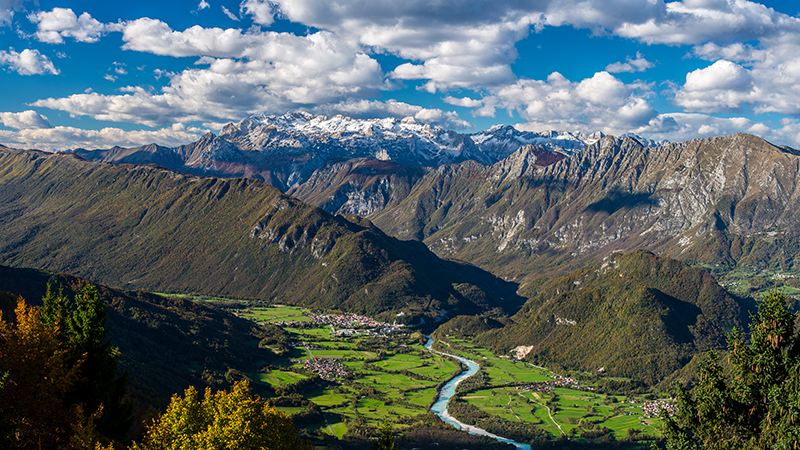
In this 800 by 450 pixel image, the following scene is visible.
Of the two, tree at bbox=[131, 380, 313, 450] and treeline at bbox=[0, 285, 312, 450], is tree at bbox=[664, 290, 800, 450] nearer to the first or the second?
tree at bbox=[131, 380, 313, 450]

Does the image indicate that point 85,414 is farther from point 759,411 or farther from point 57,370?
point 759,411

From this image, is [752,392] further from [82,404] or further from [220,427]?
[82,404]

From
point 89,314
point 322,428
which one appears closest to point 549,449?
point 322,428

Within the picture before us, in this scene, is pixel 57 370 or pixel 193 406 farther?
pixel 193 406

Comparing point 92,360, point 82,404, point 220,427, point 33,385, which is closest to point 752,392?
point 220,427

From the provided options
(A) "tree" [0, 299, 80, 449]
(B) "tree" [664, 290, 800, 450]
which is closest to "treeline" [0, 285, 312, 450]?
(A) "tree" [0, 299, 80, 449]

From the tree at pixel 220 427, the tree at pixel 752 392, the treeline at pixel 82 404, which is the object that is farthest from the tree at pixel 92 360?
the tree at pixel 752 392
